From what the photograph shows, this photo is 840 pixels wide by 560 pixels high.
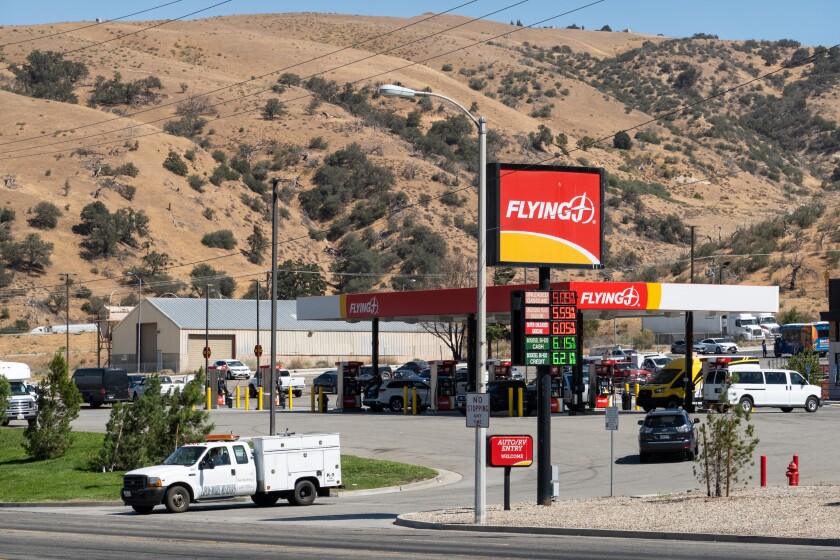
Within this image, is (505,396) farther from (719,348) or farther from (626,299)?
(719,348)

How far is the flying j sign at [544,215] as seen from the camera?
89.9 feet

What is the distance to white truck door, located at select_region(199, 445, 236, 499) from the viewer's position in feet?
96.6

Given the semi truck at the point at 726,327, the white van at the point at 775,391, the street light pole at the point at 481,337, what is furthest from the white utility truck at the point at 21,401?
the semi truck at the point at 726,327

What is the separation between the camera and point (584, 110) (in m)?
180

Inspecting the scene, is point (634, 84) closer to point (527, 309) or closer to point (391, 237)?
point (391, 237)

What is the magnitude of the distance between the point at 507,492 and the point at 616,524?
3.49 metres

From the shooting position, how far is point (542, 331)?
Answer: 85.6 feet

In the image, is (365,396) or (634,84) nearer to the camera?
(365,396)

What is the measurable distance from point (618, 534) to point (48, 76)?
14613 cm

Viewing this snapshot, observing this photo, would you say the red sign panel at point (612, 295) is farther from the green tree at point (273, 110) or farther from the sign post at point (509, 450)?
the green tree at point (273, 110)

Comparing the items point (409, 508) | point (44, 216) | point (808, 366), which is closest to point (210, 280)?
point (44, 216)

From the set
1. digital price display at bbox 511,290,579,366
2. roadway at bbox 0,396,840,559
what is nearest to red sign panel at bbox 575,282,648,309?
roadway at bbox 0,396,840,559

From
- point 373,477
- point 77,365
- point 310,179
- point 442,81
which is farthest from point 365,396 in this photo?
point 442,81

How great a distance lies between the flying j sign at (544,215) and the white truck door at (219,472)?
7886 millimetres
